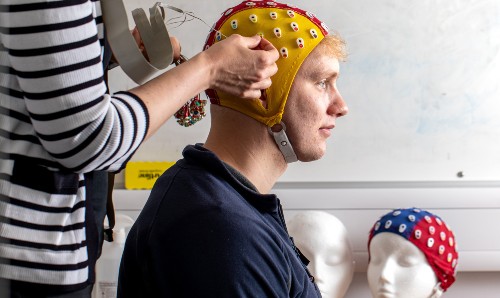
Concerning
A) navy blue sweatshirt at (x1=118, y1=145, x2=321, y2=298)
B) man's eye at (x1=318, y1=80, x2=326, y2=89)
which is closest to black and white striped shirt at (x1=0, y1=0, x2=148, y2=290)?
navy blue sweatshirt at (x1=118, y1=145, x2=321, y2=298)

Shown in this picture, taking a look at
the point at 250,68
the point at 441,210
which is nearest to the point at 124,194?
the point at 441,210

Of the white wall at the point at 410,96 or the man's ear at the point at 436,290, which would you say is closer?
the man's ear at the point at 436,290

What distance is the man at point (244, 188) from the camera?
1.15 m

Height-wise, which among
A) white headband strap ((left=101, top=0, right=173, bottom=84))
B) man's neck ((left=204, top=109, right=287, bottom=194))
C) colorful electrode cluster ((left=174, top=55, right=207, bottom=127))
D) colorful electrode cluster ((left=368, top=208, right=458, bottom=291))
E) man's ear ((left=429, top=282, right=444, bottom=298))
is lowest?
man's ear ((left=429, top=282, right=444, bottom=298))

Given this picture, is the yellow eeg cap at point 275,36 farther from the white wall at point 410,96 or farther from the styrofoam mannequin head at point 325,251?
the white wall at point 410,96

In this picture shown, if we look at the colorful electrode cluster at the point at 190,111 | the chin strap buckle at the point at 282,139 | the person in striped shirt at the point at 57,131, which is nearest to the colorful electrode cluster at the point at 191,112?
the colorful electrode cluster at the point at 190,111

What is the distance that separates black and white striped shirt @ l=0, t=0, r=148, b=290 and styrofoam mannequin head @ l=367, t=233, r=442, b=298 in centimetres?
134

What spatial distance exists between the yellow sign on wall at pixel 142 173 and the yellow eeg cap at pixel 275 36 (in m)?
1.06

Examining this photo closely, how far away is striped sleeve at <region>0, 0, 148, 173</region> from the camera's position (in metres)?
0.90

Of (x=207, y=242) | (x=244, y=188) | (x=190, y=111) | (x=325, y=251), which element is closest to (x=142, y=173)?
(x=325, y=251)

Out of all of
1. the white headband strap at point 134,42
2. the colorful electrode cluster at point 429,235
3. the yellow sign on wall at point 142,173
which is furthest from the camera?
the yellow sign on wall at point 142,173

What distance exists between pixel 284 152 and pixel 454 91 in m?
1.29

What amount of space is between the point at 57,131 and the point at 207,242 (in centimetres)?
32

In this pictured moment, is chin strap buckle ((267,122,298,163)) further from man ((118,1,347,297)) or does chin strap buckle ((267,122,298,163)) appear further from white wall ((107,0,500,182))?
white wall ((107,0,500,182))
